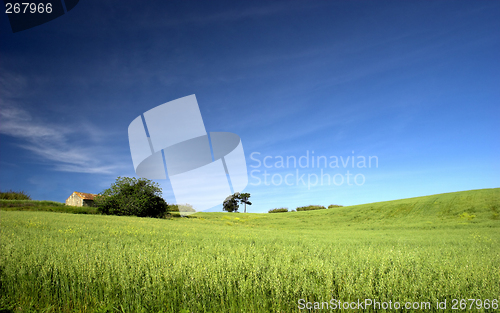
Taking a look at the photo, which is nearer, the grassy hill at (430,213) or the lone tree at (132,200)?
the grassy hill at (430,213)

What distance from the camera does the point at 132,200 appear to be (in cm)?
4238

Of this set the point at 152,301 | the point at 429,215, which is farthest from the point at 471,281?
the point at 429,215

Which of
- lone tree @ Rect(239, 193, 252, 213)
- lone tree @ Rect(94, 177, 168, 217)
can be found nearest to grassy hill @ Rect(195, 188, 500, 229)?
lone tree @ Rect(94, 177, 168, 217)

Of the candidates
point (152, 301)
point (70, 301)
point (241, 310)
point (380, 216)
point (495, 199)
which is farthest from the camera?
point (380, 216)

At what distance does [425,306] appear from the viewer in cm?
373

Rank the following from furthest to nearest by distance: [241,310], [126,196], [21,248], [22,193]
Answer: [22,193]
[126,196]
[21,248]
[241,310]

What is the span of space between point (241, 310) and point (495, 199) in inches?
1672

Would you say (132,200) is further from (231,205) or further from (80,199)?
(231,205)

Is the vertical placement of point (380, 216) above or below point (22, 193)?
below

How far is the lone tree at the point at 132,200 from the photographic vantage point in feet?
138

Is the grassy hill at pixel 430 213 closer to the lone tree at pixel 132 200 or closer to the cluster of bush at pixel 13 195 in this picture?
the lone tree at pixel 132 200

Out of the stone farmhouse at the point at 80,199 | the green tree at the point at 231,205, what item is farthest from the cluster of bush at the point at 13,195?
the green tree at the point at 231,205

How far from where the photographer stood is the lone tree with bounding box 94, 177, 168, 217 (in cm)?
4197

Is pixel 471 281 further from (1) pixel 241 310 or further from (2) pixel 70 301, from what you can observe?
(2) pixel 70 301
